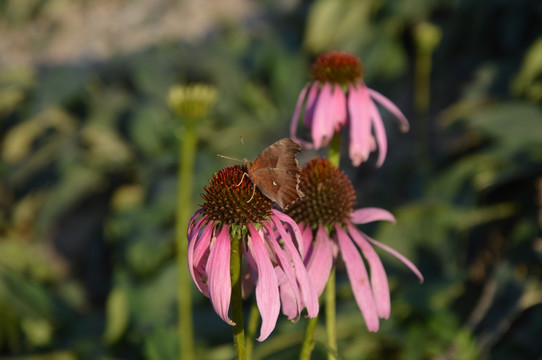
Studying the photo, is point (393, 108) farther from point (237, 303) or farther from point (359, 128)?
point (237, 303)

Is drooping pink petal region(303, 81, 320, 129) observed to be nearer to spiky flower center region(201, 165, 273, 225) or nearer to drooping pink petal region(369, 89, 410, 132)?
drooping pink petal region(369, 89, 410, 132)

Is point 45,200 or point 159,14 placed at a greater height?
point 159,14

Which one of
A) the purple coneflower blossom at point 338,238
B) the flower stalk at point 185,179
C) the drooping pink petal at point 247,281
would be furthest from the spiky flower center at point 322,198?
the flower stalk at point 185,179

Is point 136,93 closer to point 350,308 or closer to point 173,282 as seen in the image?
point 173,282

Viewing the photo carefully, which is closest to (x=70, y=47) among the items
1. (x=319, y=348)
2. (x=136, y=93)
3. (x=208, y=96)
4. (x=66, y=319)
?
(x=136, y=93)

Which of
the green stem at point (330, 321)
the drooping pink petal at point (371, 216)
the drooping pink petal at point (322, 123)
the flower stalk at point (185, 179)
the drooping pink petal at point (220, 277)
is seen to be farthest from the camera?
the flower stalk at point (185, 179)

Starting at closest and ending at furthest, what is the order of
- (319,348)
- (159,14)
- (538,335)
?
(319,348) → (538,335) → (159,14)

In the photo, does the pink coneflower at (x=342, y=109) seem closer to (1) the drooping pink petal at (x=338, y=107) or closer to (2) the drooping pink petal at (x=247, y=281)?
(1) the drooping pink petal at (x=338, y=107)
